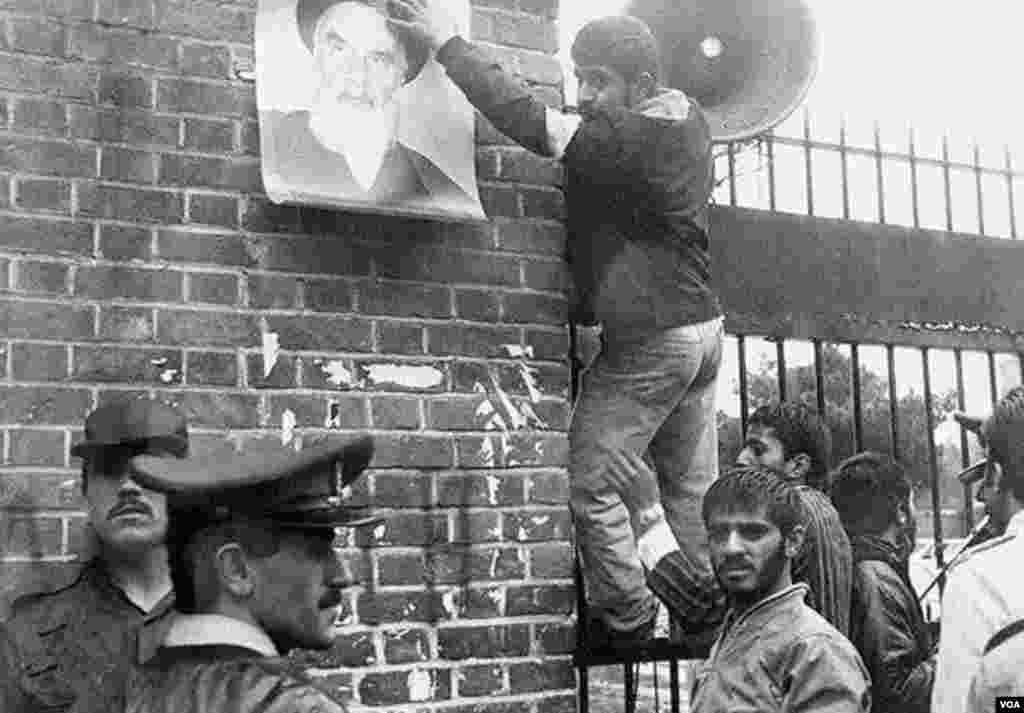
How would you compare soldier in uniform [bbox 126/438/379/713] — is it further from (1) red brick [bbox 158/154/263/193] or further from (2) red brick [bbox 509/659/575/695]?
(2) red brick [bbox 509/659/575/695]

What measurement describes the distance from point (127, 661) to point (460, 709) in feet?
3.03

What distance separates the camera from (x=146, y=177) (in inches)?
125

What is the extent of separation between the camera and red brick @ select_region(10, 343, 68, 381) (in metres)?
2.98

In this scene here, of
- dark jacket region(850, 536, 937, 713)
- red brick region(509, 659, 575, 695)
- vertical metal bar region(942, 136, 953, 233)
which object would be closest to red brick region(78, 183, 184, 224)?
red brick region(509, 659, 575, 695)

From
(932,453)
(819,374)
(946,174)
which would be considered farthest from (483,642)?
(946,174)

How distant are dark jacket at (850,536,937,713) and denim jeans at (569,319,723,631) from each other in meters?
0.56

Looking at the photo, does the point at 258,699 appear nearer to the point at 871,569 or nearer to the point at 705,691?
the point at 705,691

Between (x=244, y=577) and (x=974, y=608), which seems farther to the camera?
(x=974, y=608)

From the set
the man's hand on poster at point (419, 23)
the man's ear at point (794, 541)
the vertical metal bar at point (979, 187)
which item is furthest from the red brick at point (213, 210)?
the vertical metal bar at point (979, 187)

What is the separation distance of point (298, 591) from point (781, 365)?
2.45 metres

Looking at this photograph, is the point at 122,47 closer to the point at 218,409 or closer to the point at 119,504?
the point at 218,409

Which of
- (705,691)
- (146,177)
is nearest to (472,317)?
(146,177)

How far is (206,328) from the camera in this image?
10.5ft

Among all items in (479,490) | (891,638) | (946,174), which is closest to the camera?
(479,490)
